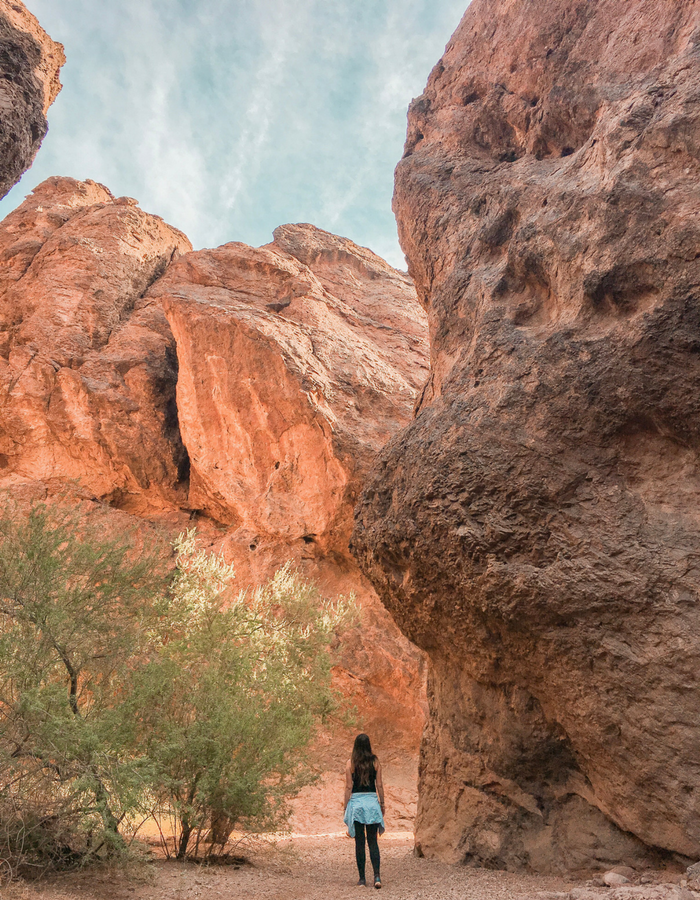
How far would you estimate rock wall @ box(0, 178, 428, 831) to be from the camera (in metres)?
17.0

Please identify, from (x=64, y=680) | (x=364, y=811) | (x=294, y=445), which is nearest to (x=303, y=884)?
(x=364, y=811)

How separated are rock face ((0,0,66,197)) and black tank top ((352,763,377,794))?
28.2ft

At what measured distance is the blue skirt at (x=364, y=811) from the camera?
254 inches

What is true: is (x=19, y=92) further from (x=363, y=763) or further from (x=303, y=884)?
(x=303, y=884)

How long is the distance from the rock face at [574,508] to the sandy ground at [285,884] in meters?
0.56

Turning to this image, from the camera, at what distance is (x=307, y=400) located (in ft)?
56.6

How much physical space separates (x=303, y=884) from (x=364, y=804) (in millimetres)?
1038

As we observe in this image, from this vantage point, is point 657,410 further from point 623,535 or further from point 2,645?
point 2,645

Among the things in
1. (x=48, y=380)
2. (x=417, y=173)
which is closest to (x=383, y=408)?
(x=417, y=173)

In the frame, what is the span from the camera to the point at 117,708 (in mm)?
6594

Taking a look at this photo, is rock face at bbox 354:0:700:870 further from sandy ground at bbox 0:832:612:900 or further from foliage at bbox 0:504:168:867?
foliage at bbox 0:504:168:867

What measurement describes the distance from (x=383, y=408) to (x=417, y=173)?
8.54m

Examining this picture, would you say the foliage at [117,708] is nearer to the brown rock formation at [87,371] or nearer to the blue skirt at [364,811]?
the blue skirt at [364,811]

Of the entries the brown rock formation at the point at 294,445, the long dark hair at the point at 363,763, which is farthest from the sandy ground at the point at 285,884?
the brown rock formation at the point at 294,445
